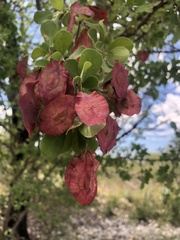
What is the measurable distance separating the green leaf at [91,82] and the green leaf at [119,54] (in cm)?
12

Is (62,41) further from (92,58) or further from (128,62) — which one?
(128,62)

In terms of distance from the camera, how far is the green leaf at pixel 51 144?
58cm

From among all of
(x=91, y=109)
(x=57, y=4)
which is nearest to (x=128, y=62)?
(x=57, y=4)

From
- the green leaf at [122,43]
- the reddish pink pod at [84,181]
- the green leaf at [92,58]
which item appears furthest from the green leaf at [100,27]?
the reddish pink pod at [84,181]

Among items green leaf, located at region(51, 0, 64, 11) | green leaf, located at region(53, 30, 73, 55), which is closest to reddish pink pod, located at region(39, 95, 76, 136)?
green leaf, located at region(53, 30, 73, 55)

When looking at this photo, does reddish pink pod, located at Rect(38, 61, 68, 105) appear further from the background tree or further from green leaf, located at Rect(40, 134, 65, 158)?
the background tree

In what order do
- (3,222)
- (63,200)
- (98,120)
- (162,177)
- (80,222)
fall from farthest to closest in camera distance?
1. (80,222)
2. (63,200)
3. (3,222)
4. (162,177)
5. (98,120)

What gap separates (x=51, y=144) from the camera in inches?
22.9

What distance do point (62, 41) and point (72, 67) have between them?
70 mm

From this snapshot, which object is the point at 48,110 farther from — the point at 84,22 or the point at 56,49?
the point at 84,22

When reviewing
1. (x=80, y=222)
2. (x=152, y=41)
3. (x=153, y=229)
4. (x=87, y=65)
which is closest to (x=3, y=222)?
(x=152, y=41)

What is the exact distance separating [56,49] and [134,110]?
6.0 inches

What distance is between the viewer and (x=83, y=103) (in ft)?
1.68

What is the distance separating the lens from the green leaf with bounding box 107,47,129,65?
683mm
